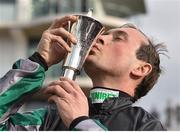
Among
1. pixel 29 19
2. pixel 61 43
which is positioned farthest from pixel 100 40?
pixel 29 19

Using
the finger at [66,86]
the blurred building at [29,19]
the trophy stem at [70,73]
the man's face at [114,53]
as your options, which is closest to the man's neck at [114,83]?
the man's face at [114,53]

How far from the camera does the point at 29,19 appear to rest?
635 inches

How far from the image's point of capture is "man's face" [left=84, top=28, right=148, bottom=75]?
1998mm

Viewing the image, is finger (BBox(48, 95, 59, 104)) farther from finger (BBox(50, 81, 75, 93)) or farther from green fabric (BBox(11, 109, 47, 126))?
green fabric (BBox(11, 109, 47, 126))

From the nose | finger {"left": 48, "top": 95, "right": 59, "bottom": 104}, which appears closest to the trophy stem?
finger {"left": 48, "top": 95, "right": 59, "bottom": 104}

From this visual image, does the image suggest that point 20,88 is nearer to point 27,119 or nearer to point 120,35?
point 27,119

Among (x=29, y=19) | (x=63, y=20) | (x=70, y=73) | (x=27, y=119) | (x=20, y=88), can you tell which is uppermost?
(x=63, y=20)

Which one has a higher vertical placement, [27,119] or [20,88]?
[20,88]

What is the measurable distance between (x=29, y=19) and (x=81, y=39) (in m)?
14.4

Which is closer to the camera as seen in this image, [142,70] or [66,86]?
[66,86]

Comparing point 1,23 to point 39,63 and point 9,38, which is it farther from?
point 39,63

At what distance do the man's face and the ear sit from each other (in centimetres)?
2

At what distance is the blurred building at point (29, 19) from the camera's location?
50.9 feet

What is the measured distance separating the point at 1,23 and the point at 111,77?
1429 cm
